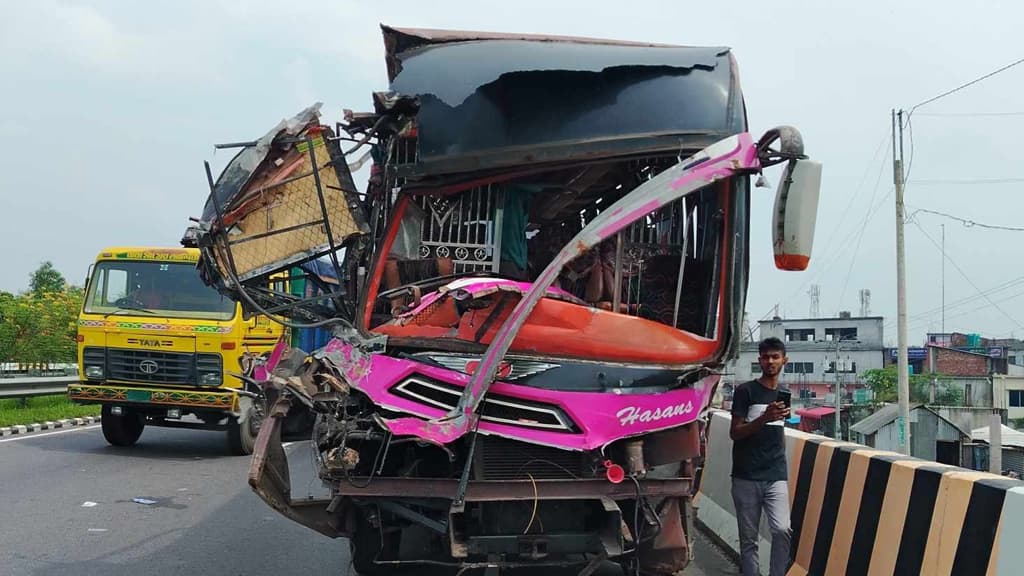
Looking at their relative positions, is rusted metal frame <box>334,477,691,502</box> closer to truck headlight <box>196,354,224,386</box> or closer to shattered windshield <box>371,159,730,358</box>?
shattered windshield <box>371,159,730,358</box>

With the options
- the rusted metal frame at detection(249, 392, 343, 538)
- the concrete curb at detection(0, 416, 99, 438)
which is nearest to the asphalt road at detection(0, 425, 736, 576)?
the rusted metal frame at detection(249, 392, 343, 538)

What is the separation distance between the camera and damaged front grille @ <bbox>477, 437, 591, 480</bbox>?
172 inches

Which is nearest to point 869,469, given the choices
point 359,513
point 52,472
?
point 359,513

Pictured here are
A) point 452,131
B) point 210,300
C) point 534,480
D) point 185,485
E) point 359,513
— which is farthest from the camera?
point 210,300

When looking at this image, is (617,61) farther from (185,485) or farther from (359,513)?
(185,485)

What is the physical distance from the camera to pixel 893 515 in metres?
4.45

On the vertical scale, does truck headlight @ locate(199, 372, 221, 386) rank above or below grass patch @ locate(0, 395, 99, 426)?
above

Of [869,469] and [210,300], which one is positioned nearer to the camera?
[869,469]

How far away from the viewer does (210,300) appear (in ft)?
37.1

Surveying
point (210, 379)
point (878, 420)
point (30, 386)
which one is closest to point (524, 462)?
point (210, 379)

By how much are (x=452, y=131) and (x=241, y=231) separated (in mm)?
1601

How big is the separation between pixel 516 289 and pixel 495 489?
1.01 m

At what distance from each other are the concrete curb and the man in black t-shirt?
1220 cm

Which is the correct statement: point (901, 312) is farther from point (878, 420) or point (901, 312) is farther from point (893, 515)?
point (893, 515)
